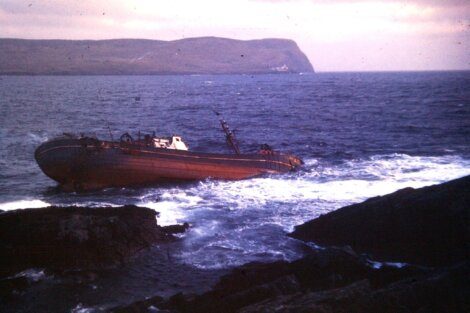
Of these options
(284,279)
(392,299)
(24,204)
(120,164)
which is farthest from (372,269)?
(24,204)

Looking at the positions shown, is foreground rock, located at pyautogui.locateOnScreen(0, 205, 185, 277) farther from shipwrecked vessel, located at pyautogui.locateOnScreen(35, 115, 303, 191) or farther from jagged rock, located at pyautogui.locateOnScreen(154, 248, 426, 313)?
shipwrecked vessel, located at pyautogui.locateOnScreen(35, 115, 303, 191)

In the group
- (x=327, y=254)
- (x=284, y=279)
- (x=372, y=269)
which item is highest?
(x=327, y=254)

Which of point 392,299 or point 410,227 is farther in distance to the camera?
point 410,227

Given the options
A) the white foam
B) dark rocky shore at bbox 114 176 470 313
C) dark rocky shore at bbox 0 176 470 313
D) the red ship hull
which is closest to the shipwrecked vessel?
the red ship hull

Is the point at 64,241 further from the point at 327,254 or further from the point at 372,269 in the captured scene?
the point at 372,269

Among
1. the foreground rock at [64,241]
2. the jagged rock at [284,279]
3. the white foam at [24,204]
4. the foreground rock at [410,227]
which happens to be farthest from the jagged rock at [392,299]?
the white foam at [24,204]

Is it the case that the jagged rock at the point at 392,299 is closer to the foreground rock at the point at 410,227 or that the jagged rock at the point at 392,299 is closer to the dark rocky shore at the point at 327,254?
the dark rocky shore at the point at 327,254

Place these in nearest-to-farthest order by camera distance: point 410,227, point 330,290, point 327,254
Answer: point 330,290 → point 327,254 → point 410,227

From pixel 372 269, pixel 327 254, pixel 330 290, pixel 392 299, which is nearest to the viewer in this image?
pixel 392 299
